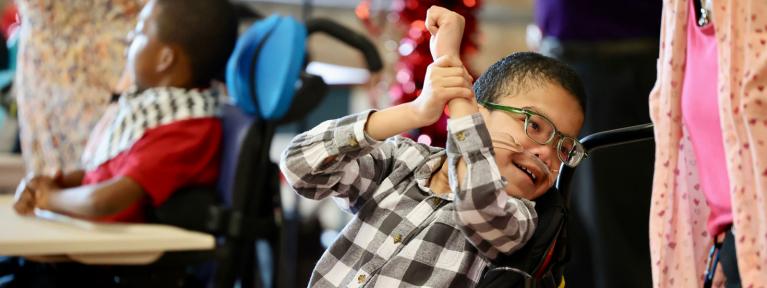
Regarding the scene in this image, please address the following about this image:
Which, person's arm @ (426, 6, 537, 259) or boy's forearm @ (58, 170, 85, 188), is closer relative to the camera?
person's arm @ (426, 6, 537, 259)

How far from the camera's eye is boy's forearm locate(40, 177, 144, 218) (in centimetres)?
157

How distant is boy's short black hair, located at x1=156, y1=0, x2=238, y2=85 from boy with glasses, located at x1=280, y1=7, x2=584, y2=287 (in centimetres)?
67

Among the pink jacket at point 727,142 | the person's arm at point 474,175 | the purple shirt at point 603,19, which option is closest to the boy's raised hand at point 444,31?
the person's arm at point 474,175

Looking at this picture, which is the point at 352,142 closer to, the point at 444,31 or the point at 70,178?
the point at 444,31

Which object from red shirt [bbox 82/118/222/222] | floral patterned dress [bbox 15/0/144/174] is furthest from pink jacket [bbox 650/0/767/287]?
floral patterned dress [bbox 15/0/144/174]

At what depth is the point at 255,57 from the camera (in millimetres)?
1654

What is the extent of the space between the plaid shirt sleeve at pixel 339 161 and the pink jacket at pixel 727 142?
32cm

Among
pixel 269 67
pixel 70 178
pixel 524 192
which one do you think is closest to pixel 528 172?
pixel 524 192

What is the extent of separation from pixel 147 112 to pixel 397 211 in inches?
28.5

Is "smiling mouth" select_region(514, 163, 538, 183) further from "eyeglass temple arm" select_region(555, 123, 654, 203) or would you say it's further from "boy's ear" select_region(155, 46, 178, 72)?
"boy's ear" select_region(155, 46, 178, 72)

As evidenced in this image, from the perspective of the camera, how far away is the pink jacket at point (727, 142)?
1.03 metres

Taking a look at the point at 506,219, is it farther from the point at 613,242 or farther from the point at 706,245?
the point at 613,242

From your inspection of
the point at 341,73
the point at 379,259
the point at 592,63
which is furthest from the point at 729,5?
the point at 341,73

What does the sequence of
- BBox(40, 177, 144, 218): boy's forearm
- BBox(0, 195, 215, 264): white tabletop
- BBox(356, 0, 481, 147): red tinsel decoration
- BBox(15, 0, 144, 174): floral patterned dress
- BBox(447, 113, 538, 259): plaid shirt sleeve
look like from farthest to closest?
1. BBox(15, 0, 144, 174): floral patterned dress
2. BBox(356, 0, 481, 147): red tinsel decoration
3. BBox(40, 177, 144, 218): boy's forearm
4. BBox(0, 195, 215, 264): white tabletop
5. BBox(447, 113, 538, 259): plaid shirt sleeve
